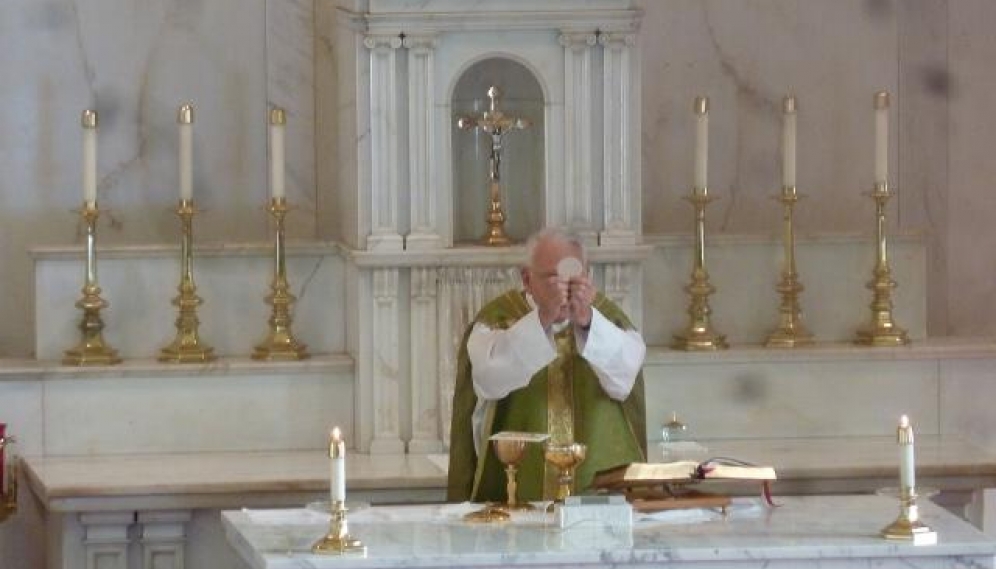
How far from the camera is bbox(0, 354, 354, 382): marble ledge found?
8969 mm

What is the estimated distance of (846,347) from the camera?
9406mm

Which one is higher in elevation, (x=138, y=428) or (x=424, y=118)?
(x=424, y=118)

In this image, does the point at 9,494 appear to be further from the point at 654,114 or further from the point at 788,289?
the point at 654,114

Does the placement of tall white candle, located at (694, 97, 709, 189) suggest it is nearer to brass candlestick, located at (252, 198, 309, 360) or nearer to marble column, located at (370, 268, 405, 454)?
marble column, located at (370, 268, 405, 454)

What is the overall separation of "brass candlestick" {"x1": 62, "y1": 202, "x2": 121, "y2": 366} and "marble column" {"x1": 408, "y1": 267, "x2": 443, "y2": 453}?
1.02m

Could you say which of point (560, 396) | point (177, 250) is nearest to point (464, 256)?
point (560, 396)

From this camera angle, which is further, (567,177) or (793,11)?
(793,11)

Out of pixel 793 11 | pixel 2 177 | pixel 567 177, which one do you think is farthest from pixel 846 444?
pixel 2 177

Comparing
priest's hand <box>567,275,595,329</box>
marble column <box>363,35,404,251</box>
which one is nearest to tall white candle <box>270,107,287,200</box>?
marble column <box>363,35,404,251</box>

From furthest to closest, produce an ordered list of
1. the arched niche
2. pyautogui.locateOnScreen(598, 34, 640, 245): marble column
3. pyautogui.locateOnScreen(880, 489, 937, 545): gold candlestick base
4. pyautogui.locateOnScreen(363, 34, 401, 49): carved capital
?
the arched niche
pyautogui.locateOnScreen(598, 34, 640, 245): marble column
pyautogui.locateOnScreen(363, 34, 401, 49): carved capital
pyautogui.locateOnScreen(880, 489, 937, 545): gold candlestick base

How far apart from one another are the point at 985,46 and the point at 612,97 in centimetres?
213

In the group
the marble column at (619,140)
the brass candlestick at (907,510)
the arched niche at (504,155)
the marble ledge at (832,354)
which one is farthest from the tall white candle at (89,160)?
the brass candlestick at (907,510)

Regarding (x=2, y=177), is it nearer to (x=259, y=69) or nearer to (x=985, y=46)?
(x=259, y=69)

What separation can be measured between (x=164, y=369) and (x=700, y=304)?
6.13 ft
